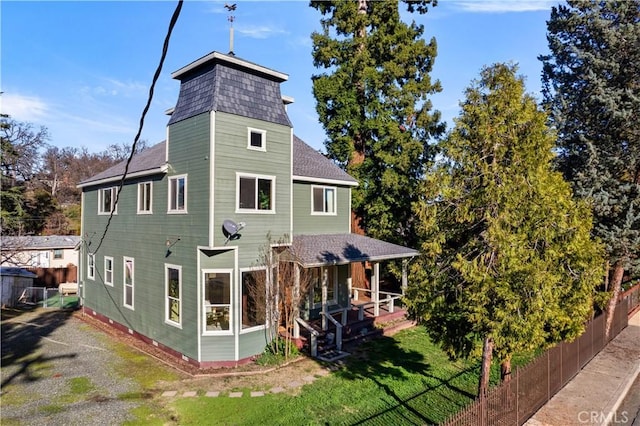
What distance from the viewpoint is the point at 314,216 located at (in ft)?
55.0

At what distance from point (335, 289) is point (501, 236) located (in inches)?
425

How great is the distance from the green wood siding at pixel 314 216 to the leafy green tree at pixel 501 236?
27.7 feet

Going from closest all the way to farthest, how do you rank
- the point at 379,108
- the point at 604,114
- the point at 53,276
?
the point at 604,114 < the point at 379,108 < the point at 53,276

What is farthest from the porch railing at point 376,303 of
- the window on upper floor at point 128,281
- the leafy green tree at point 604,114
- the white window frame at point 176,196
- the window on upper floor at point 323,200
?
the window on upper floor at point 128,281

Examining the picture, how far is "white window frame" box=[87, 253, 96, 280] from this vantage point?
19.1 metres

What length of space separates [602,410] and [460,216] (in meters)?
6.66

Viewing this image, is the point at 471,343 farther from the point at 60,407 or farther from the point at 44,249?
the point at 44,249

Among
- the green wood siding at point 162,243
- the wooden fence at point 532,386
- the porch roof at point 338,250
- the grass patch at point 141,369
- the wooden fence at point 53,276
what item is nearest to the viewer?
the wooden fence at point 532,386

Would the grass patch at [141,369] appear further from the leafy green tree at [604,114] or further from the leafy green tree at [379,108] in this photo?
the leafy green tree at [604,114]

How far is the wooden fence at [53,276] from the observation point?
1145 inches

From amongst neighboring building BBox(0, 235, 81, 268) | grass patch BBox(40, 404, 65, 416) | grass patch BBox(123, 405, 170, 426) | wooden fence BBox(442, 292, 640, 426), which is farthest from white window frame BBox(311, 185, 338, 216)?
neighboring building BBox(0, 235, 81, 268)

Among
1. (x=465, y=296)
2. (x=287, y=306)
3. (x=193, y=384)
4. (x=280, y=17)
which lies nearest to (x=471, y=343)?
(x=465, y=296)

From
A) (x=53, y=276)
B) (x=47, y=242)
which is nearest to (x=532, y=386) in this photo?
(x=53, y=276)

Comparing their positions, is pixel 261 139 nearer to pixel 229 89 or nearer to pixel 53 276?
pixel 229 89
